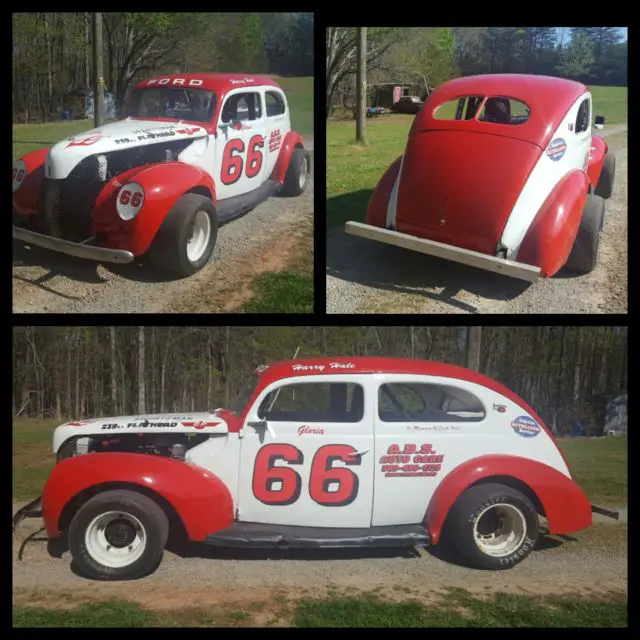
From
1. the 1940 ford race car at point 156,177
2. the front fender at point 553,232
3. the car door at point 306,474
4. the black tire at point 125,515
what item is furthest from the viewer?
the 1940 ford race car at point 156,177

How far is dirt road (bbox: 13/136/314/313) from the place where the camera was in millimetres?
6188

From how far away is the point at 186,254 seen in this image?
6344 millimetres

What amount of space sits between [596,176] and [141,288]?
5816mm

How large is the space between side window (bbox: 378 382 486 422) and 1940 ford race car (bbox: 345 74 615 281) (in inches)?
52.4

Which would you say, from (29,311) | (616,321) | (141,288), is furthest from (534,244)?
(29,311)

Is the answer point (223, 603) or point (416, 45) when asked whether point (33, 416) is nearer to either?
point (223, 603)

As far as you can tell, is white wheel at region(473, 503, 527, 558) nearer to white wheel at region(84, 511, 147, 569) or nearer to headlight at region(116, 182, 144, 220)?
white wheel at region(84, 511, 147, 569)

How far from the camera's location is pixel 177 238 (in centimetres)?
616

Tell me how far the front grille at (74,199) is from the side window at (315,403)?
2.59 metres

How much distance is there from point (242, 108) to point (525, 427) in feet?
16.5

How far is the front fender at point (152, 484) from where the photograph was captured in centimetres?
483

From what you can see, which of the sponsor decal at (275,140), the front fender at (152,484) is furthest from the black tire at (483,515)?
the sponsor decal at (275,140)

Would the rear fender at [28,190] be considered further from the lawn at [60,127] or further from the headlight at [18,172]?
the lawn at [60,127]

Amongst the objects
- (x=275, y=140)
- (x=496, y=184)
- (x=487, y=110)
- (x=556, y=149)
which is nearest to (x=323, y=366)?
(x=496, y=184)
